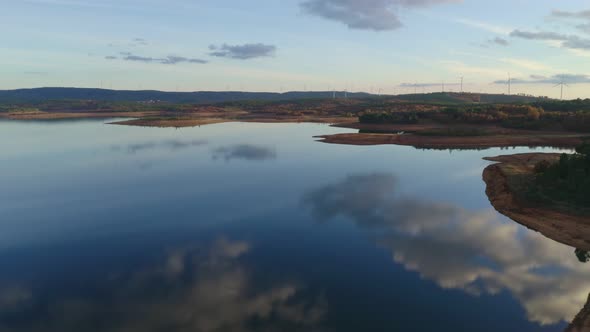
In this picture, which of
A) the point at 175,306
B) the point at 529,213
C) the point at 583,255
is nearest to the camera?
the point at 175,306

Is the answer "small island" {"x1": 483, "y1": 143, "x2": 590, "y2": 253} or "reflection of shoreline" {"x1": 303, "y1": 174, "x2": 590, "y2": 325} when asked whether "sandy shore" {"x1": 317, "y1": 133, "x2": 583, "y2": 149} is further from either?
"reflection of shoreline" {"x1": 303, "y1": 174, "x2": 590, "y2": 325}

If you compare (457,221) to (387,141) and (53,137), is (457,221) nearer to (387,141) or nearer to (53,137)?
(387,141)

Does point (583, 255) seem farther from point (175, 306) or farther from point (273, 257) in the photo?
point (175, 306)

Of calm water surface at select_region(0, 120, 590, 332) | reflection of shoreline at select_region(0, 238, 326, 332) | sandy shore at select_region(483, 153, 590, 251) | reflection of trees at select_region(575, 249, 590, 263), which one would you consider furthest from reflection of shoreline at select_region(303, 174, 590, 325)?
reflection of shoreline at select_region(0, 238, 326, 332)

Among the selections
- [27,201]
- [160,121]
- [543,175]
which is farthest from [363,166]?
[160,121]

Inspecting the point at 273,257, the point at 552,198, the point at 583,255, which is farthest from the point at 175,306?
the point at 552,198

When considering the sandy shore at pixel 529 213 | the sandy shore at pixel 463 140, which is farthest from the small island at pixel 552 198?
the sandy shore at pixel 463 140
